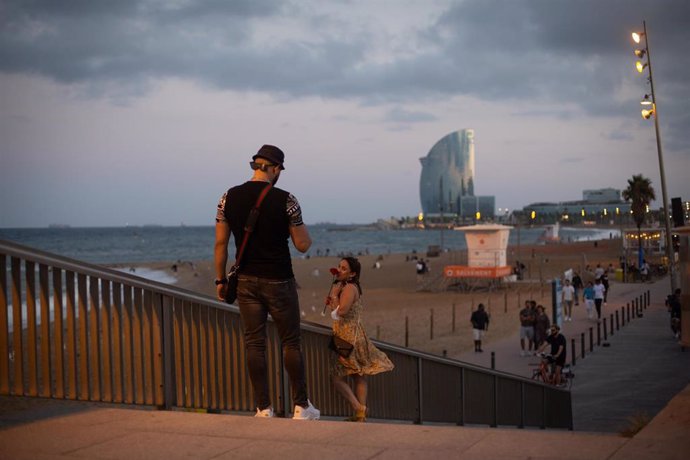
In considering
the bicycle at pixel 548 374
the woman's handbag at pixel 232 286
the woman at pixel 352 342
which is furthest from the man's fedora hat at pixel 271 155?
the bicycle at pixel 548 374

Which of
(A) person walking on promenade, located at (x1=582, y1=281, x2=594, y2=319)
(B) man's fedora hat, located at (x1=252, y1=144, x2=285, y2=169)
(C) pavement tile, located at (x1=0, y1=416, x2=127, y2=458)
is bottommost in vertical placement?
(A) person walking on promenade, located at (x1=582, y1=281, x2=594, y2=319)

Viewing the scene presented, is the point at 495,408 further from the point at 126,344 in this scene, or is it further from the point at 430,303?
Answer: the point at 430,303

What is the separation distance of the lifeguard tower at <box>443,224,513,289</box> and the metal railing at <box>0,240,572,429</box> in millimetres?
32977

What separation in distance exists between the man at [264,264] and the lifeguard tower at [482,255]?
1344 inches

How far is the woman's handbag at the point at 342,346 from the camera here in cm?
607

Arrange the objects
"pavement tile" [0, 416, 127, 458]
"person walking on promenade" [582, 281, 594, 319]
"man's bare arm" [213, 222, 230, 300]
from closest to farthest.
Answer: "pavement tile" [0, 416, 127, 458]
"man's bare arm" [213, 222, 230, 300]
"person walking on promenade" [582, 281, 594, 319]

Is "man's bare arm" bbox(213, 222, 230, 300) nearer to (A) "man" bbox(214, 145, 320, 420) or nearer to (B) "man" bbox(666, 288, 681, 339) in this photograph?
(A) "man" bbox(214, 145, 320, 420)

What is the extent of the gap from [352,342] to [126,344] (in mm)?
1811

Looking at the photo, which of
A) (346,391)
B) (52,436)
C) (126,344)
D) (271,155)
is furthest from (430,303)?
(52,436)

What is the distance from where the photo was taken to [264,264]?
16.3ft

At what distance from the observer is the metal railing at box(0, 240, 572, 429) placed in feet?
14.5

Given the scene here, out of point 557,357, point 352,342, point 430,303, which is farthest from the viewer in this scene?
point 430,303

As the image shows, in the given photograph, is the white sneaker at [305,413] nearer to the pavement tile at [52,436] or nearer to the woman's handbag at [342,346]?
the woman's handbag at [342,346]

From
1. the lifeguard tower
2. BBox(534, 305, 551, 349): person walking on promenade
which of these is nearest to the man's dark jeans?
BBox(534, 305, 551, 349): person walking on promenade
